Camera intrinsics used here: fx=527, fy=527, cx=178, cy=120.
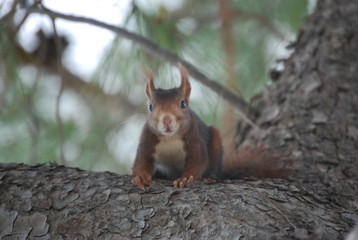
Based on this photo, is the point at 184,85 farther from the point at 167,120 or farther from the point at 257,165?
the point at 257,165

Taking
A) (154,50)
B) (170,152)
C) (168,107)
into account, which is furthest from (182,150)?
(154,50)

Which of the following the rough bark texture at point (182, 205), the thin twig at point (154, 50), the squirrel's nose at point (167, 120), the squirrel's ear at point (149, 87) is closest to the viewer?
the rough bark texture at point (182, 205)

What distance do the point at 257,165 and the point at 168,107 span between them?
386 millimetres

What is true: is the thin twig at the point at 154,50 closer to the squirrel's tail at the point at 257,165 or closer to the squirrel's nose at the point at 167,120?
the squirrel's tail at the point at 257,165

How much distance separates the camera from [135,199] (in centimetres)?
137

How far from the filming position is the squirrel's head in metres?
1.58

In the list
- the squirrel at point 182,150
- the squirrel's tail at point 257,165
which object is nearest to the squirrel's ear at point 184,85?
the squirrel at point 182,150

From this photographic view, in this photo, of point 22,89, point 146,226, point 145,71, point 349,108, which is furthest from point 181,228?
point 22,89

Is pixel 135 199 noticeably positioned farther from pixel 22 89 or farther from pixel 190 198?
pixel 22 89

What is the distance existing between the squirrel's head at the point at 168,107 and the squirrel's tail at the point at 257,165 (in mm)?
266

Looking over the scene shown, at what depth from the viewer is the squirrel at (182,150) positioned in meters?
1.62

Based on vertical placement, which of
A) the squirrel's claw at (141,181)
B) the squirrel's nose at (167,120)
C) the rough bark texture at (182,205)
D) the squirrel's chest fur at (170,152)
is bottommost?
the rough bark texture at (182,205)

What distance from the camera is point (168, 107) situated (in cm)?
161

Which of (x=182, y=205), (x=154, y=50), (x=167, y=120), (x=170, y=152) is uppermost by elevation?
(x=154, y=50)
